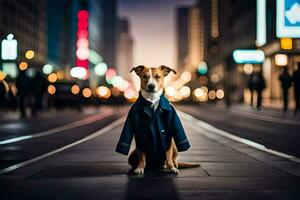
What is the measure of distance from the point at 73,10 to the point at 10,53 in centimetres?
10590

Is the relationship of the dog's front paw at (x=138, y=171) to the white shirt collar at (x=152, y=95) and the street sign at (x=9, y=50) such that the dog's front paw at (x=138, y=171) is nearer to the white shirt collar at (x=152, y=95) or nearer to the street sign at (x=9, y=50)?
the white shirt collar at (x=152, y=95)

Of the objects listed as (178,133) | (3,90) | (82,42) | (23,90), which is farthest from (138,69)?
(82,42)

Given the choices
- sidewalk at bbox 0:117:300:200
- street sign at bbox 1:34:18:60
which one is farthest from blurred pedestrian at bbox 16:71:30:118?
sidewalk at bbox 0:117:300:200

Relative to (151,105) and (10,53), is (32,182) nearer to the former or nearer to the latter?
(151,105)

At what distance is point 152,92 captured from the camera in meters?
7.16

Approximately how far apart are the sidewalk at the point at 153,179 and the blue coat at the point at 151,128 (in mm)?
336

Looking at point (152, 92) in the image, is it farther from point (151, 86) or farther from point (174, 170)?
point (174, 170)

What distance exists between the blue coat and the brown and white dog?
60 mm

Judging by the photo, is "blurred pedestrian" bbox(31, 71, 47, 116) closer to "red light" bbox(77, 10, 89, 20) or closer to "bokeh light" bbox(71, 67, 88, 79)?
"bokeh light" bbox(71, 67, 88, 79)

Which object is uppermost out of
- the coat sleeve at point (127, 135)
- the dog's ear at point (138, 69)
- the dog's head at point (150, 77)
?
the dog's ear at point (138, 69)

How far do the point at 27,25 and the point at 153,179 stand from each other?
328ft

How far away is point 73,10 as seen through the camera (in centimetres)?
13662

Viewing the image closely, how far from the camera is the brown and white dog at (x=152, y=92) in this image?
7047 millimetres

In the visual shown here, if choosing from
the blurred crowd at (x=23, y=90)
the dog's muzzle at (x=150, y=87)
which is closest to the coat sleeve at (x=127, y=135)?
the dog's muzzle at (x=150, y=87)
